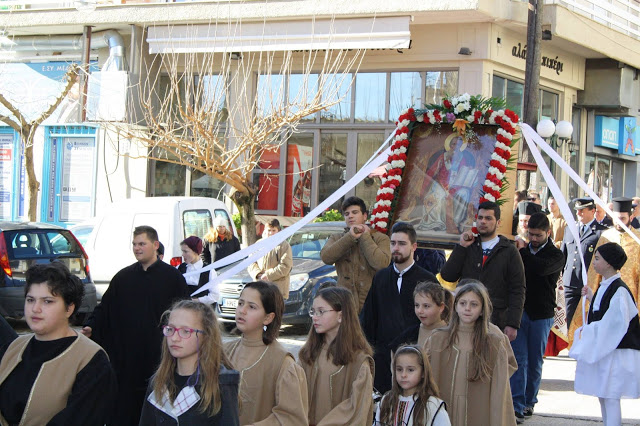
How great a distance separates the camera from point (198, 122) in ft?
56.1

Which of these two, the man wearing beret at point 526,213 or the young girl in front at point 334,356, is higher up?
the man wearing beret at point 526,213

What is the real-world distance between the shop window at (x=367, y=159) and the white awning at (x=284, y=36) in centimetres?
253

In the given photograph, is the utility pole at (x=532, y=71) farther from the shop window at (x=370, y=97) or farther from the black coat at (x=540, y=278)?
the black coat at (x=540, y=278)

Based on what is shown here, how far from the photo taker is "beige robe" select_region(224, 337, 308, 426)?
4.70 meters

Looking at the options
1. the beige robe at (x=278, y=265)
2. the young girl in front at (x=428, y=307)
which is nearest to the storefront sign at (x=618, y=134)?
the beige robe at (x=278, y=265)

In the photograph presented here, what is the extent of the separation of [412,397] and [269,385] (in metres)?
0.94

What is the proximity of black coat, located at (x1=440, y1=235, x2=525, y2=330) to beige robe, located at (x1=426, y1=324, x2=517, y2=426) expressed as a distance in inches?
71.8

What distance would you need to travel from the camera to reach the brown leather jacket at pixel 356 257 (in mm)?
7672

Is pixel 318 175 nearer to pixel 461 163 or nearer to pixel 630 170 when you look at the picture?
pixel 630 170

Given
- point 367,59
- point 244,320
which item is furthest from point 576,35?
point 244,320

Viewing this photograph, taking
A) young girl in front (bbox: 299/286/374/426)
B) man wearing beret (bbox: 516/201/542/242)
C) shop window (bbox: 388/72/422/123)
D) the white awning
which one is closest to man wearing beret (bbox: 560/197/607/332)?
man wearing beret (bbox: 516/201/542/242)

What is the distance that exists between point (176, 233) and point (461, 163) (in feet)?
22.7

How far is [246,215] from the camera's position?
16.8 m

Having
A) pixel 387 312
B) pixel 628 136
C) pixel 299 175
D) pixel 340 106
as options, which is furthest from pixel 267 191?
pixel 387 312
